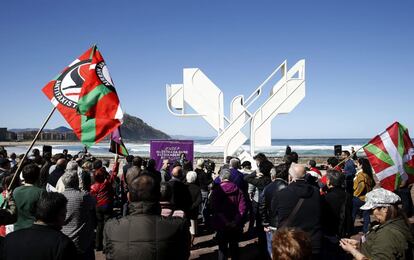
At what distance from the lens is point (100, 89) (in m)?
4.84

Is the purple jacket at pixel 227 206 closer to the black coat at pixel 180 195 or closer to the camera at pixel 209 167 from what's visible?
the black coat at pixel 180 195

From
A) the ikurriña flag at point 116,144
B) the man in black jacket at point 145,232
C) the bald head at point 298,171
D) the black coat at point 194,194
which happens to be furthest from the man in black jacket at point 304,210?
the ikurriña flag at point 116,144

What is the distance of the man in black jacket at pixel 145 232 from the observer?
2496 millimetres

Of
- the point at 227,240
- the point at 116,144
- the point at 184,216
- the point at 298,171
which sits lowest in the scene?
the point at 227,240

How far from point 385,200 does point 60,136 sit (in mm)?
107361

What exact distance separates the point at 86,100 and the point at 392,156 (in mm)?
4954

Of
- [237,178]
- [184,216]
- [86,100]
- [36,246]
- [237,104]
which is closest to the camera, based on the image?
[36,246]

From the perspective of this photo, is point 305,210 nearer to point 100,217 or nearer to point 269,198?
point 269,198

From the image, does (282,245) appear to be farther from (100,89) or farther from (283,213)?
(100,89)

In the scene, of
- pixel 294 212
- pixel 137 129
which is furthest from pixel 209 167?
pixel 137 129

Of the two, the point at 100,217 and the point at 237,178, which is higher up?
the point at 237,178

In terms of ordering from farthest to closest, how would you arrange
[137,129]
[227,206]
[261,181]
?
[137,129]
[261,181]
[227,206]

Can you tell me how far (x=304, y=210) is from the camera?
13.2 feet

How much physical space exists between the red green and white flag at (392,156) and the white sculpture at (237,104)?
28.2 ft
